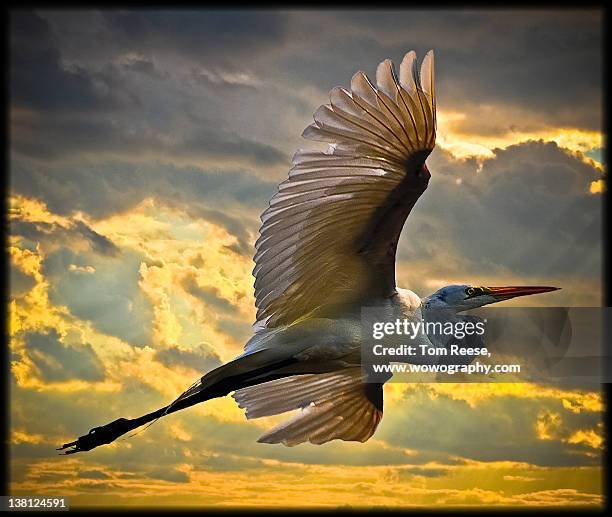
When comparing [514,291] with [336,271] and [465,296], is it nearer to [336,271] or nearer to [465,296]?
[465,296]

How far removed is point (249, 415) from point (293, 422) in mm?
164

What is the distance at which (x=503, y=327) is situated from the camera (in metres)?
3.30

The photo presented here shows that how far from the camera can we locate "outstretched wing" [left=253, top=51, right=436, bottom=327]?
2.38 metres

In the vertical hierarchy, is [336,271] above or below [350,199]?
below

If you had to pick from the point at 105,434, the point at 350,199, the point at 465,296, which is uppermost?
the point at 350,199

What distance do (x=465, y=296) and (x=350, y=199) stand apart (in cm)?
63

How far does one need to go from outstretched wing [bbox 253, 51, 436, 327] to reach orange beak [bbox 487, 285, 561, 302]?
1.32ft

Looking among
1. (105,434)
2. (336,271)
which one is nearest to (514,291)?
(336,271)

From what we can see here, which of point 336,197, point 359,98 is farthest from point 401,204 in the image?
point 359,98

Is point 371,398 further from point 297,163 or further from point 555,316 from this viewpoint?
point 297,163

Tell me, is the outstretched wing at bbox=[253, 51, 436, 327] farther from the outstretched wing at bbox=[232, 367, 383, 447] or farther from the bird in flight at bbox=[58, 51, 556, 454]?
the outstretched wing at bbox=[232, 367, 383, 447]

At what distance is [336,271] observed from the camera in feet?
9.37

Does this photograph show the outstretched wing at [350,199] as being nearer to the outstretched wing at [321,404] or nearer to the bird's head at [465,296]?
the bird's head at [465,296]

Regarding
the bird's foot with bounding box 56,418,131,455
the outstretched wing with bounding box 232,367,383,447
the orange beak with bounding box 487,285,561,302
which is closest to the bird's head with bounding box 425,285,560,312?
the orange beak with bounding box 487,285,561,302
